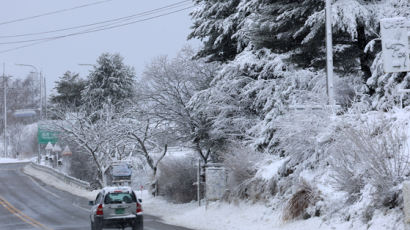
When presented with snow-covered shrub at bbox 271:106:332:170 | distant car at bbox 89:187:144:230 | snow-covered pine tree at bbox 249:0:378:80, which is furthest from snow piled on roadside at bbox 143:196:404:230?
snow-covered pine tree at bbox 249:0:378:80

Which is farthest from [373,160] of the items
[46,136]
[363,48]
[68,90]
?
[68,90]

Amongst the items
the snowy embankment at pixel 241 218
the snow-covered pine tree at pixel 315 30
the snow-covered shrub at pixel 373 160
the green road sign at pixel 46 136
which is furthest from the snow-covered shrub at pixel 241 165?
the green road sign at pixel 46 136

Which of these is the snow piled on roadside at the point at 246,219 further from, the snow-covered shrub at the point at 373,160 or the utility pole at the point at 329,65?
the utility pole at the point at 329,65

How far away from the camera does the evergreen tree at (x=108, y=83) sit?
2357 inches

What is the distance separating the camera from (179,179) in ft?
107

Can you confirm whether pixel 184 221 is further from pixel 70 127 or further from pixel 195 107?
pixel 70 127

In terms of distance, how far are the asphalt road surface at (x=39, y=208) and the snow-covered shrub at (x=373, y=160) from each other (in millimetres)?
8912

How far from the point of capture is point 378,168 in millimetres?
13008

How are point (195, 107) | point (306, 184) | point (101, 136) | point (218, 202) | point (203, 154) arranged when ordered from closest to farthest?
point (306, 184)
point (218, 202)
point (195, 107)
point (203, 154)
point (101, 136)

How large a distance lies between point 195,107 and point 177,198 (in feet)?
20.3

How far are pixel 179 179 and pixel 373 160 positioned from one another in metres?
20.5

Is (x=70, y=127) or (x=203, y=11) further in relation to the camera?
(x=70, y=127)

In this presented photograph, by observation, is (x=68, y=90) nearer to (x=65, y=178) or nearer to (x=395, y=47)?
(x=65, y=178)

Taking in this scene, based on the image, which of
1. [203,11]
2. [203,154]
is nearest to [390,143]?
[203,11]
